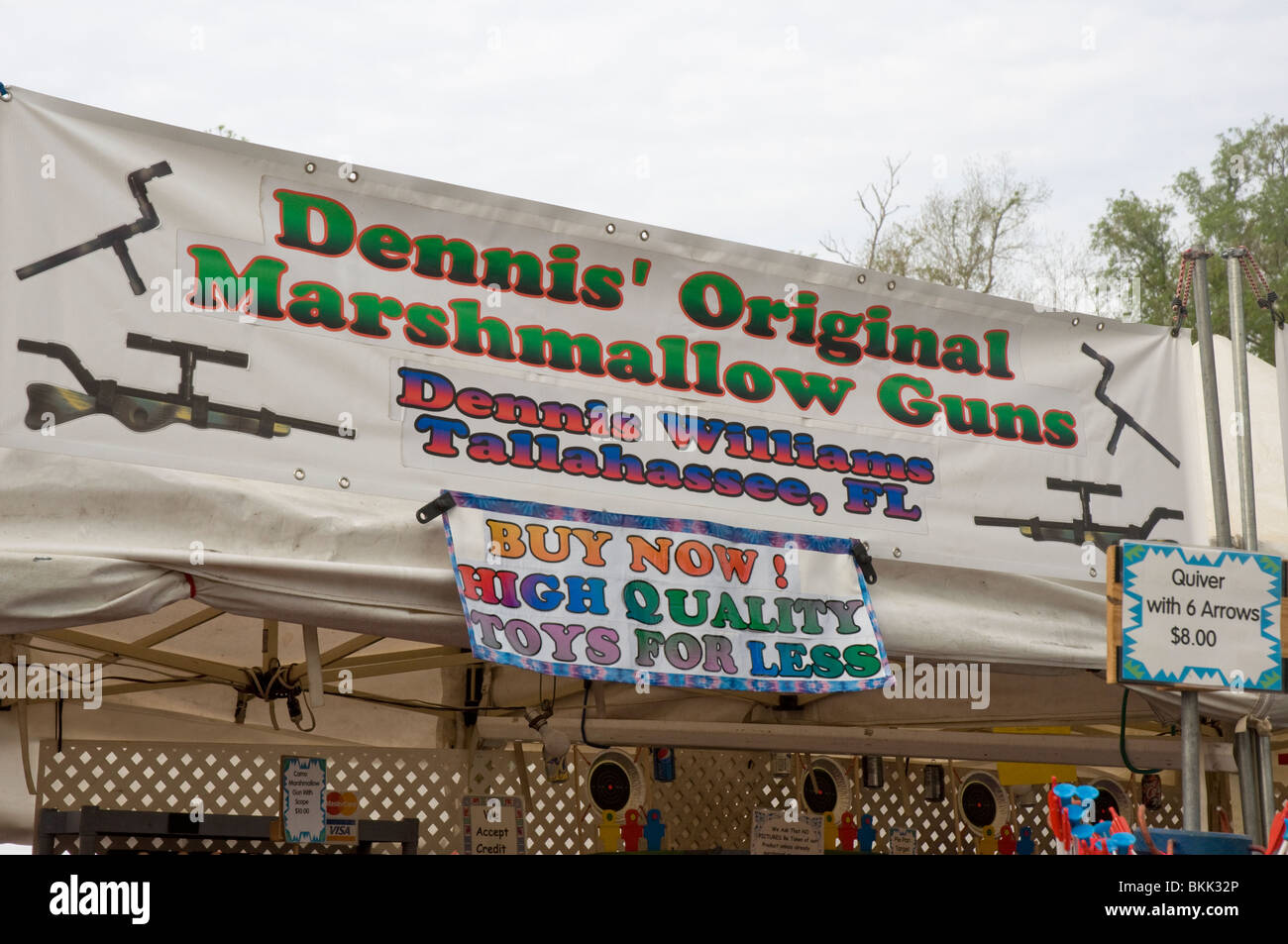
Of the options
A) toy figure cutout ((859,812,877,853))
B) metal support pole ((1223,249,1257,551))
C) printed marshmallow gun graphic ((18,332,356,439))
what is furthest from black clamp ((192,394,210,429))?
toy figure cutout ((859,812,877,853))

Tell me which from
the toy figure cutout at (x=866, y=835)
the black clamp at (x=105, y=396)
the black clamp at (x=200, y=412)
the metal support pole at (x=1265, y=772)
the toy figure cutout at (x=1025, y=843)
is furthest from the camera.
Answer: the toy figure cutout at (x=1025, y=843)

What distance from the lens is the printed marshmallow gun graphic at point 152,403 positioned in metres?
3.37

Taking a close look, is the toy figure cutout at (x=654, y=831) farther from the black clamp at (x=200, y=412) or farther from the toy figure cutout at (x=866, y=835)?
the black clamp at (x=200, y=412)

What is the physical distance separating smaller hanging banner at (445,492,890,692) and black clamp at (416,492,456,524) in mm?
32

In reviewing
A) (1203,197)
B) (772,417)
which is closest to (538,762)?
(772,417)

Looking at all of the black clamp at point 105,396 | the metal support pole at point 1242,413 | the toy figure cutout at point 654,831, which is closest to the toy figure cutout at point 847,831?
the toy figure cutout at point 654,831

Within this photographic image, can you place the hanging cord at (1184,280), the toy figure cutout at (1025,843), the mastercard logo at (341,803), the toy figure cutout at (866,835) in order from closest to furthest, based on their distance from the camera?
the hanging cord at (1184,280), the mastercard logo at (341,803), the toy figure cutout at (866,835), the toy figure cutout at (1025,843)

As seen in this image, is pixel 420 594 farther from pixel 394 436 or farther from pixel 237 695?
pixel 237 695

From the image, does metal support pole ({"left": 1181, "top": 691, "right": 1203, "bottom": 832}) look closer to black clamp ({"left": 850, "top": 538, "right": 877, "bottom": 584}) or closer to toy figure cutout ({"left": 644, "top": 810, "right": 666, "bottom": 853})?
black clamp ({"left": 850, "top": 538, "right": 877, "bottom": 584})

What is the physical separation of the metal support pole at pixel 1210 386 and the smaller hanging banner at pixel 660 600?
1210mm

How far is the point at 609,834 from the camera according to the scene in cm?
674

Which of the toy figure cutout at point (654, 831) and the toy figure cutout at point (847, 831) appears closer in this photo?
the toy figure cutout at point (654, 831)

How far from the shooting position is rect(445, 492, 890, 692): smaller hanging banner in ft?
12.4
